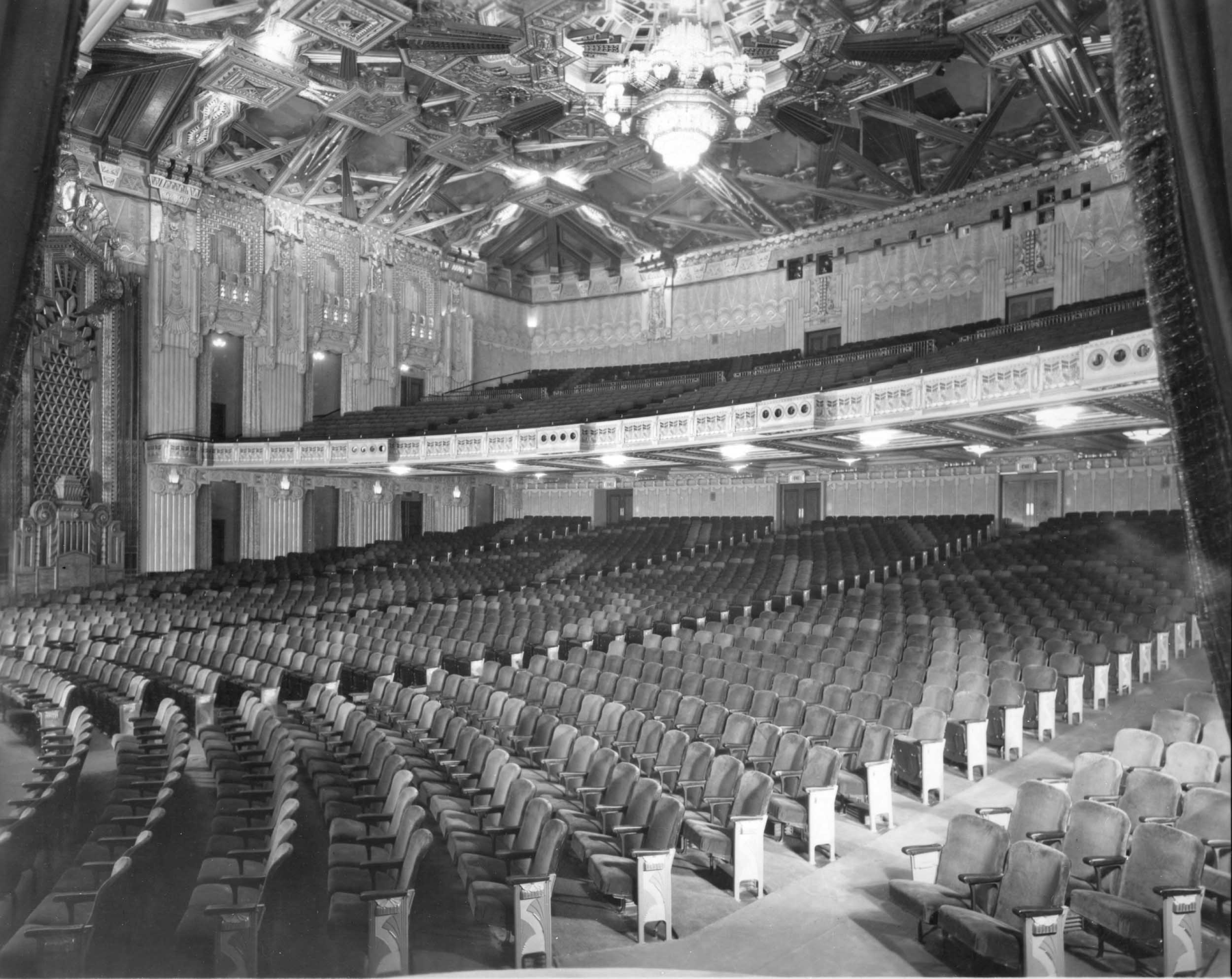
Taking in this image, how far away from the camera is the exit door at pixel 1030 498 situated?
640 inches

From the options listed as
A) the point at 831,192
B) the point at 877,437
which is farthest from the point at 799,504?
the point at 877,437

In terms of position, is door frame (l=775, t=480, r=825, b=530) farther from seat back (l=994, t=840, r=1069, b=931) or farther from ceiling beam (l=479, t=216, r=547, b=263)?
seat back (l=994, t=840, r=1069, b=931)

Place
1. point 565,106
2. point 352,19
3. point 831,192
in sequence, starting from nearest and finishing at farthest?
point 352,19
point 565,106
point 831,192

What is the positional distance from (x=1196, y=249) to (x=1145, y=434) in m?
12.0

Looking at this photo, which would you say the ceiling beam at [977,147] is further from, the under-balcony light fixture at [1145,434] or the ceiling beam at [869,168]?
the under-balcony light fixture at [1145,434]

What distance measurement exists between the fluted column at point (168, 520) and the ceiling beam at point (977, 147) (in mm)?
17331

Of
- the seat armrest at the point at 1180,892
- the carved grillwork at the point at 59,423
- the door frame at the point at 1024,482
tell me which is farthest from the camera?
the door frame at the point at 1024,482

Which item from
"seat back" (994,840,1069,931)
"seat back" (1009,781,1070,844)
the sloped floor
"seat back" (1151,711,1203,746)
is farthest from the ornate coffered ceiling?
"seat back" (994,840,1069,931)

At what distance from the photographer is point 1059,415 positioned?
10.3 meters

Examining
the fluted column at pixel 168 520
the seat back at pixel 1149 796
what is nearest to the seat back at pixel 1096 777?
the seat back at pixel 1149 796

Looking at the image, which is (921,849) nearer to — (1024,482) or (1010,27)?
(1010,27)

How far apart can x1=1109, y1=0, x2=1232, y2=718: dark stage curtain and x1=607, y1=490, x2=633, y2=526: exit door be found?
71.1 feet

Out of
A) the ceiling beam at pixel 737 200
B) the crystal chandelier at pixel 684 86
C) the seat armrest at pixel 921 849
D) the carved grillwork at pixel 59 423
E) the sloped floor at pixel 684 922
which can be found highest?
the ceiling beam at pixel 737 200

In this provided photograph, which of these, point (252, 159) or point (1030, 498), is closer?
point (1030, 498)
